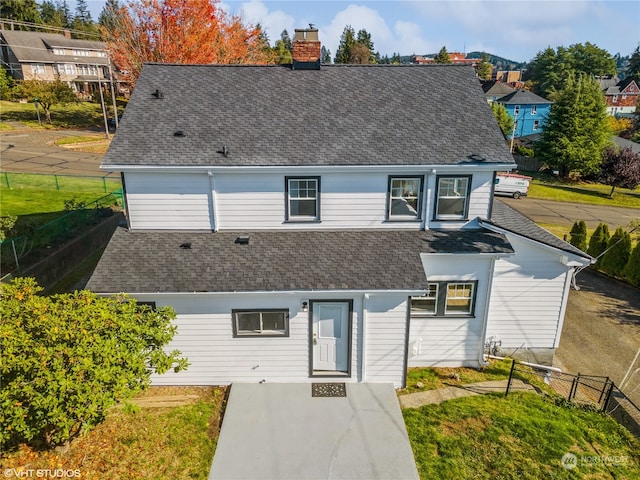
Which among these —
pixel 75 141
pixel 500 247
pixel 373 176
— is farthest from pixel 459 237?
pixel 75 141

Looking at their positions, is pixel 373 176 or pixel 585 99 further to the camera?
pixel 585 99

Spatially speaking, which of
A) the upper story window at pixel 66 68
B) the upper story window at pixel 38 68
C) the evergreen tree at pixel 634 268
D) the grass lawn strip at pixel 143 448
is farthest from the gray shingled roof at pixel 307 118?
the upper story window at pixel 66 68

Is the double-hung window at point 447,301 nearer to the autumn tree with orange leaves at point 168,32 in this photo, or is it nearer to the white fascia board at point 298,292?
the white fascia board at point 298,292

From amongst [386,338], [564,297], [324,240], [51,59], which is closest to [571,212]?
[564,297]

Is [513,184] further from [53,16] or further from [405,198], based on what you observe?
[53,16]

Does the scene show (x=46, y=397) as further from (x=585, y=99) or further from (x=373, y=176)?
(x=585, y=99)

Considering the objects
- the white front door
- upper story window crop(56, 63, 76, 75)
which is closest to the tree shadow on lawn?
the white front door

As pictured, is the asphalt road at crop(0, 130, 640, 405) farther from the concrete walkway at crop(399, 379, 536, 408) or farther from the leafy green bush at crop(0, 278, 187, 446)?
the leafy green bush at crop(0, 278, 187, 446)
